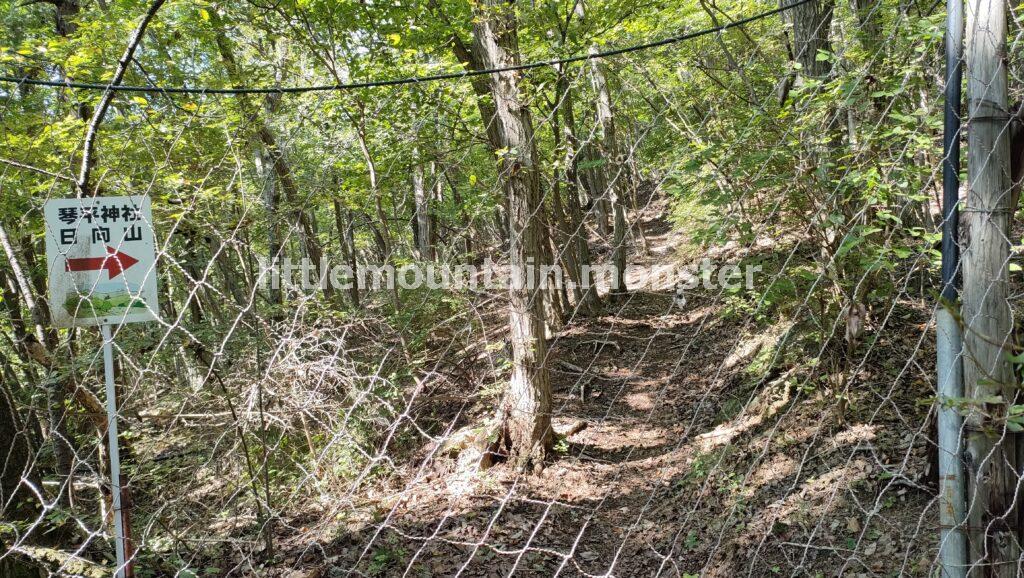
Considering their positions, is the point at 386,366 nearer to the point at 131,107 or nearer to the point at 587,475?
the point at 587,475

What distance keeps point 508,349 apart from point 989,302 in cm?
366

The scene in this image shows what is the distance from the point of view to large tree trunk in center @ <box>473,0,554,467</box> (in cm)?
357

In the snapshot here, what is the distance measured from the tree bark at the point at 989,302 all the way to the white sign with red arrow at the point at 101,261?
2051mm

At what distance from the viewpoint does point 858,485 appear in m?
3.19

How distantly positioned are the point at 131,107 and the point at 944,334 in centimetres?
709

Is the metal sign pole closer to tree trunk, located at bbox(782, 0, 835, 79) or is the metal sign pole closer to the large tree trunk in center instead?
the large tree trunk in center

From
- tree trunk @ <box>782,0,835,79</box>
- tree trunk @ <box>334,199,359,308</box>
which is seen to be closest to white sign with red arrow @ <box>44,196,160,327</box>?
tree trunk @ <box>334,199,359,308</box>

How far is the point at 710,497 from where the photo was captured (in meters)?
3.77

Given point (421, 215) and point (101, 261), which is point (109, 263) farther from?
point (421, 215)

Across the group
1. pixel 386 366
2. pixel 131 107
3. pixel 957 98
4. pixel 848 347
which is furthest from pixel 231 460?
pixel 131 107

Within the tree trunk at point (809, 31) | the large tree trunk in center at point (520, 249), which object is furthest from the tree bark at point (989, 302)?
the tree trunk at point (809, 31)

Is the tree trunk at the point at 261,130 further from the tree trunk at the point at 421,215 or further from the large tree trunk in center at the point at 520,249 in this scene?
the large tree trunk in center at the point at 520,249

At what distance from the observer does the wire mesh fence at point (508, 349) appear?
1.98m

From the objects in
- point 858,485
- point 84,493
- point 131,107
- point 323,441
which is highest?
point 131,107
